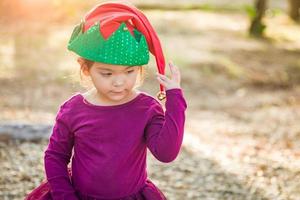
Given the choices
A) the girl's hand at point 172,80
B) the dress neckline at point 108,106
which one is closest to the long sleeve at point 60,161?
the dress neckline at point 108,106

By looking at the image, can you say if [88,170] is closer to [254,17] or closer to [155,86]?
[155,86]

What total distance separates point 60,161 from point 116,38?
599 millimetres

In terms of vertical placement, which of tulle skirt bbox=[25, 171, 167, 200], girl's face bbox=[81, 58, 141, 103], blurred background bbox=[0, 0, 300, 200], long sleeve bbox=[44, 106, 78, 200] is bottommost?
blurred background bbox=[0, 0, 300, 200]

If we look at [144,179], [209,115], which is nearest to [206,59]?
[209,115]

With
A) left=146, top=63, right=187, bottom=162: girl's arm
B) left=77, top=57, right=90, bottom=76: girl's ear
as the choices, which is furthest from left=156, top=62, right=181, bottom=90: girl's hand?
left=77, top=57, right=90, bottom=76: girl's ear

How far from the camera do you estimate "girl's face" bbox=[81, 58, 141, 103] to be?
230cm

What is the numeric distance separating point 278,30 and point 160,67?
43.9ft

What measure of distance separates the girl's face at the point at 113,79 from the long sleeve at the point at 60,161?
8.9 inches

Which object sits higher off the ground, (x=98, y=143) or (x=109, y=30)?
(x=109, y=30)

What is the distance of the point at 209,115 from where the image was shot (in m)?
7.70

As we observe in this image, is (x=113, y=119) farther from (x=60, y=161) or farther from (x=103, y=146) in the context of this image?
(x=60, y=161)

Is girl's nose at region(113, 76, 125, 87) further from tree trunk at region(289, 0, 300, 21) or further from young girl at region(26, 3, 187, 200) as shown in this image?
tree trunk at region(289, 0, 300, 21)

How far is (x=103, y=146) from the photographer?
238 cm

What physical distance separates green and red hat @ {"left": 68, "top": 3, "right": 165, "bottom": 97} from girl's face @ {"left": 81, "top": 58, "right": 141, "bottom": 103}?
5cm
